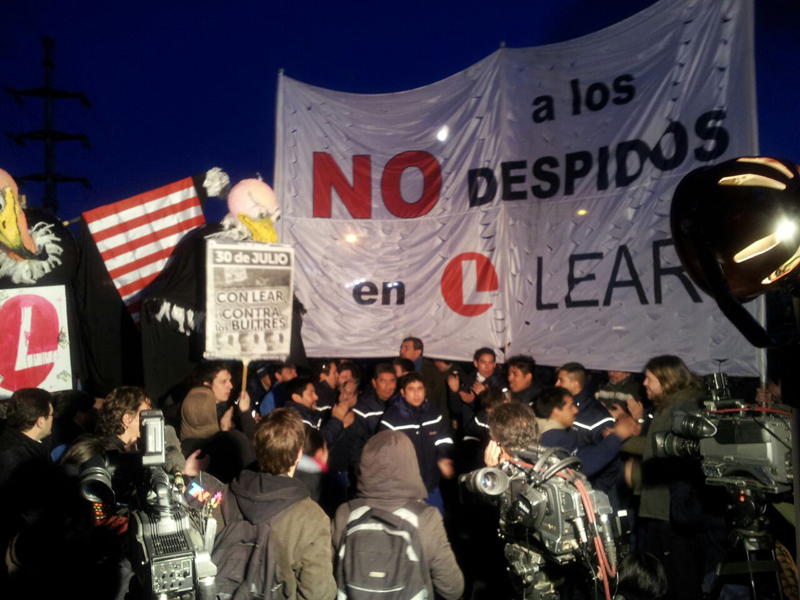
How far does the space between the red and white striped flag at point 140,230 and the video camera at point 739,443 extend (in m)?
5.06

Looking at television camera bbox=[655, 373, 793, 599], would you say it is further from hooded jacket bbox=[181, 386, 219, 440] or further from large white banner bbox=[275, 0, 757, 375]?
hooded jacket bbox=[181, 386, 219, 440]

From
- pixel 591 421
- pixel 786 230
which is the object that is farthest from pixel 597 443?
pixel 786 230

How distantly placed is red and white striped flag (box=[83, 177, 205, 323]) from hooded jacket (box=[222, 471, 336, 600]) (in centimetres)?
396

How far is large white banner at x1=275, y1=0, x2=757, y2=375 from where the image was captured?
5305mm

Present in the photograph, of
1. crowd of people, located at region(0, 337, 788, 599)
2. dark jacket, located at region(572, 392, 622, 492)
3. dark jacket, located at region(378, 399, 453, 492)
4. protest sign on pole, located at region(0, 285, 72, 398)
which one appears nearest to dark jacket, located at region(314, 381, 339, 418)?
crowd of people, located at region(0, 337, 788, 599)

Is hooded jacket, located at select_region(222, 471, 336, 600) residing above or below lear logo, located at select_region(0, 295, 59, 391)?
below

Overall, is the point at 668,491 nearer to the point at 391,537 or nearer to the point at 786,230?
the point at 391,537

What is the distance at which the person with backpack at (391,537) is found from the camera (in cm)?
290

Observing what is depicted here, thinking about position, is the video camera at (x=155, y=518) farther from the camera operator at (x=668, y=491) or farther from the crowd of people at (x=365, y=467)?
the camera operator at (x=668, y=491)

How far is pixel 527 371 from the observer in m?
5.81

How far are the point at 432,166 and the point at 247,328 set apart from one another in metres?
2.77

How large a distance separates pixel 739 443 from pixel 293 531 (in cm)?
220

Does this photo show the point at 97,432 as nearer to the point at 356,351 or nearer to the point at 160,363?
the point at 160,363

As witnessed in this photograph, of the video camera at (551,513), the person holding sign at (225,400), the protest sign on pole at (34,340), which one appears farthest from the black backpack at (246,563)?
the protest sign on pole at (34,340)
